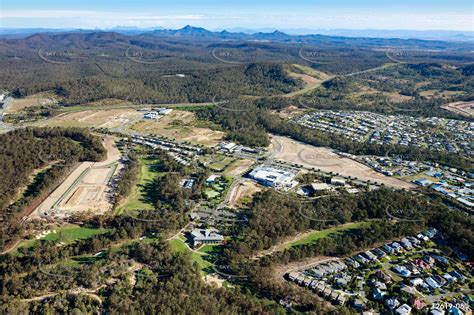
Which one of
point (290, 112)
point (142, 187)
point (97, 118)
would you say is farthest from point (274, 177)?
point (97, 118)

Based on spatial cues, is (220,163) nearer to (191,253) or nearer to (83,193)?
(83,193)

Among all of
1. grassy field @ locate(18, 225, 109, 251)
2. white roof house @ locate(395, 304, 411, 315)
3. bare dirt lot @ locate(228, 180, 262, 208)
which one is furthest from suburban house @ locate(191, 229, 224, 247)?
white roof house @ locate(395, 304, 411, 315)

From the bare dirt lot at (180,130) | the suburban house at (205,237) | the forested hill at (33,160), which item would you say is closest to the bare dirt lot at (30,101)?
the forested hill at (33,160)

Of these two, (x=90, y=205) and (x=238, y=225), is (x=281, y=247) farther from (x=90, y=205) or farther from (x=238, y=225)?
(x=90, y=205)

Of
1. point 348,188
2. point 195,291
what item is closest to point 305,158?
point 348,188

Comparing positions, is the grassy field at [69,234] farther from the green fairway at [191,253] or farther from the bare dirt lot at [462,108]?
the bare dirt lot at [462,108]

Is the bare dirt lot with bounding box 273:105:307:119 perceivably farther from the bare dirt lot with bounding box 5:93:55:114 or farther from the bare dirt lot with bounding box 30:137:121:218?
the bare dirt lot with bounding box 5:93:55:114
